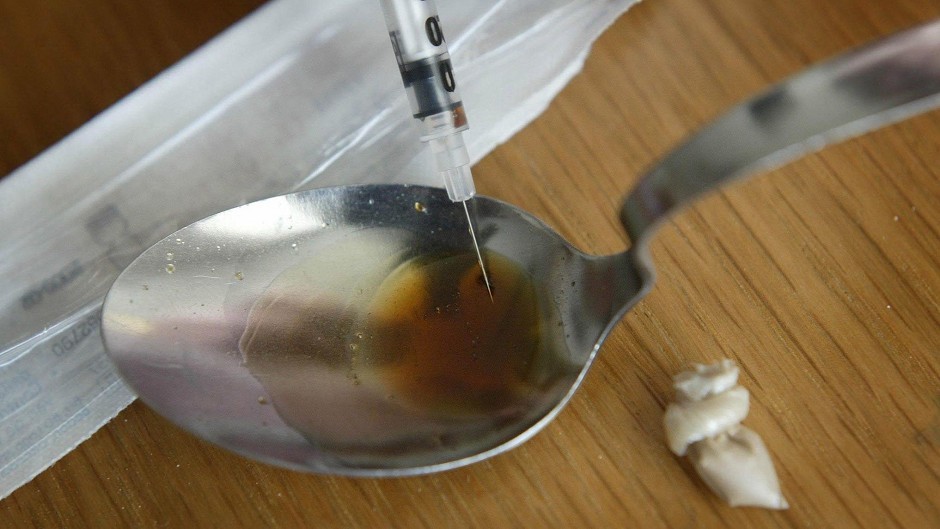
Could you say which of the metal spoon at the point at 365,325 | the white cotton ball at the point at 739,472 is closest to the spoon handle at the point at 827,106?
the metal spoon at the point at 365,325

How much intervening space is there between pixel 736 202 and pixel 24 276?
0.47m

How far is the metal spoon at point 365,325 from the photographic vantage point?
453 mm

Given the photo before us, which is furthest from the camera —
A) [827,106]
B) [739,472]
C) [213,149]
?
[213,149]

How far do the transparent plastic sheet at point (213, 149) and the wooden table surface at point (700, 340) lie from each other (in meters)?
0.03

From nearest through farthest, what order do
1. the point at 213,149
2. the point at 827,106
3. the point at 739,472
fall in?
the point at 827,106
the point at 739,472
the point at 213,149

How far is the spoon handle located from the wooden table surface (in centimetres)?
19

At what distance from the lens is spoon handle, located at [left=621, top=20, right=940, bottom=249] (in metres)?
0.32

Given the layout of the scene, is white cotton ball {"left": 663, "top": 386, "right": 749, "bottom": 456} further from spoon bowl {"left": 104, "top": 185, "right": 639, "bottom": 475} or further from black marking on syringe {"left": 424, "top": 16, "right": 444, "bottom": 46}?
black marking on syringe {"left": 424, "top": 16, "right": 444, "bottom": 46}

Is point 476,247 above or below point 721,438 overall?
above

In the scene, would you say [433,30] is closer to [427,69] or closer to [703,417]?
[427,69]

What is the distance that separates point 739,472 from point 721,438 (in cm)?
2

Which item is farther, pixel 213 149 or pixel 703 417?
pixel 213 149

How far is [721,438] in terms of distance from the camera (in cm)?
46

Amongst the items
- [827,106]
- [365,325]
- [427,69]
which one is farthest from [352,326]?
[827,106]
